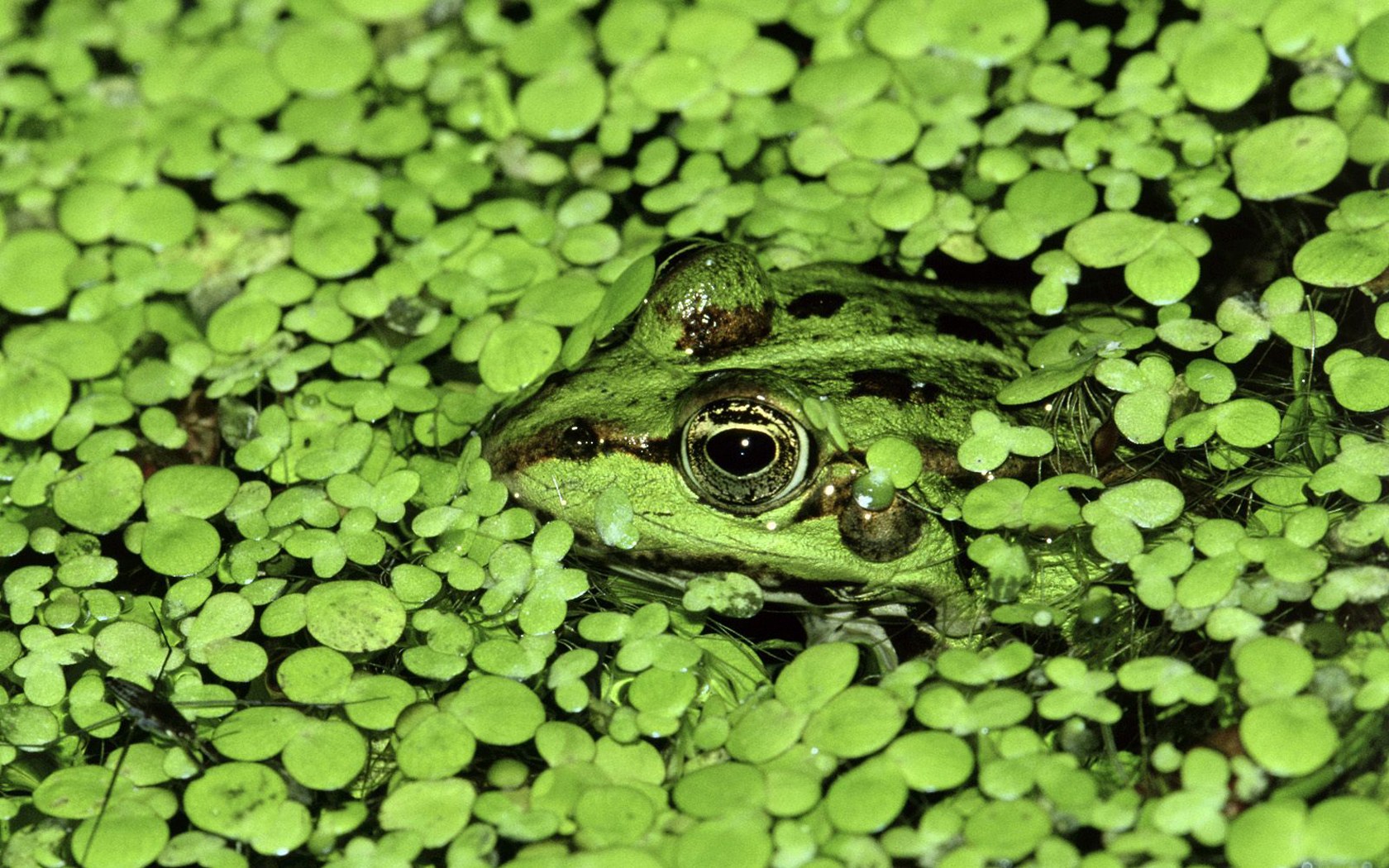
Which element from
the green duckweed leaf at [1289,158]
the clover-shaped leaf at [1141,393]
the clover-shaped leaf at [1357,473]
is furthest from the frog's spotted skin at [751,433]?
the green duckweed leaf at [1289,158]

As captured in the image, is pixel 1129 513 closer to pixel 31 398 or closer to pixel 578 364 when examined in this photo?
pixel 578 364

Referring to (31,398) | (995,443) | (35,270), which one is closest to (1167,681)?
(995,443)

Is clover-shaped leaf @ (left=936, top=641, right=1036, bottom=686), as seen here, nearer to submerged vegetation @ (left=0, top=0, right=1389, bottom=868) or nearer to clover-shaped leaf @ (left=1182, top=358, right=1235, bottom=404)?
submerged vegetation @ (left=0, top=0, right=1389, bottom=868)

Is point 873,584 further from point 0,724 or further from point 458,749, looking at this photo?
point 0,724

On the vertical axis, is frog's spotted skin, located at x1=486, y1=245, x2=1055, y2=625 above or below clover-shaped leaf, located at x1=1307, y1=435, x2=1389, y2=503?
below

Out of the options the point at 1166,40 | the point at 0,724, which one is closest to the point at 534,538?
the point at 0,724

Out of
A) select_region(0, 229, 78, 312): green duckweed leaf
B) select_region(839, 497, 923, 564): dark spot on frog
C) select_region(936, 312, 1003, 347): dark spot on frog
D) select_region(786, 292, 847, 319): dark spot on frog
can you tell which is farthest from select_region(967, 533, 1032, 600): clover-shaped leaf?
select_region(0, 229, 78, 312): green duckweed leaf

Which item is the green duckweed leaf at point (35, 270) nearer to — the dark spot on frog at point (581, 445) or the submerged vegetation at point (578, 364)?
the submerged vegetation at point (578, 364)
